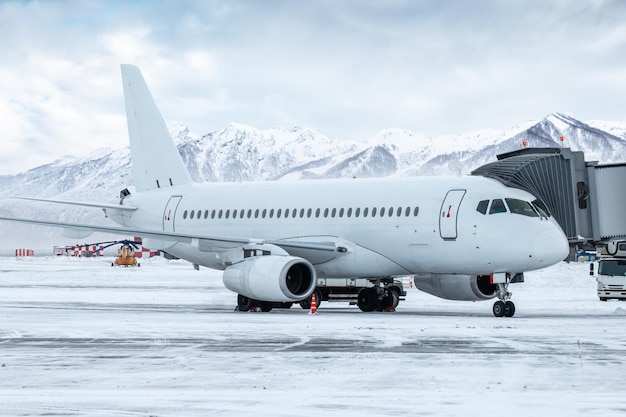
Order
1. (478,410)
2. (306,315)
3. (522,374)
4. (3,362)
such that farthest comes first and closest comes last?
(306,315)
(3,362)
(522,374)
(478,410)

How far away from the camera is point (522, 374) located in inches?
519

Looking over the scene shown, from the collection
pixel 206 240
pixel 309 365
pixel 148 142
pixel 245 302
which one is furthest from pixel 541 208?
pixel 148 142

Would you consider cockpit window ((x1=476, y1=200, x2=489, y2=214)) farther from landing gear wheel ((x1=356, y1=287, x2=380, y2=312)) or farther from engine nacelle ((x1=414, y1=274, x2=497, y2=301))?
landing gear wheel ((x1=356, y1=287, x2=380, y2=312))

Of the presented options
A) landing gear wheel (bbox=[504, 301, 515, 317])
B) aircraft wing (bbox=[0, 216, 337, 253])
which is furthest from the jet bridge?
aircraft wing (bbox=[0, 216, 337, 253])

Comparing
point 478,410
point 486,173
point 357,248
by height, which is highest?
point 486,173

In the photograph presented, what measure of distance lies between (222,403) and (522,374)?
4.42 metres

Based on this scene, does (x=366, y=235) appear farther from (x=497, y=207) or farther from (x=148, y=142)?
(x=148, y=142)

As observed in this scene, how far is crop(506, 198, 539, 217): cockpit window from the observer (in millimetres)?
26719

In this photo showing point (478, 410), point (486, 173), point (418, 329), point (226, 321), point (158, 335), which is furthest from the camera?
point (486, 173)

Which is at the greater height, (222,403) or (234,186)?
Answer: (234,186)

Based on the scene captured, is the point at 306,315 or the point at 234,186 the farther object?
the point at 234,186

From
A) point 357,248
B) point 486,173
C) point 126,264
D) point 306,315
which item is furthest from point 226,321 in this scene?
point 126,264

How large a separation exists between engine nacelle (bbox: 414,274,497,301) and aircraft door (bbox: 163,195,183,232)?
9.83 metres

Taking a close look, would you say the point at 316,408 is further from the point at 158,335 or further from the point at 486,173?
the point at 486,173
